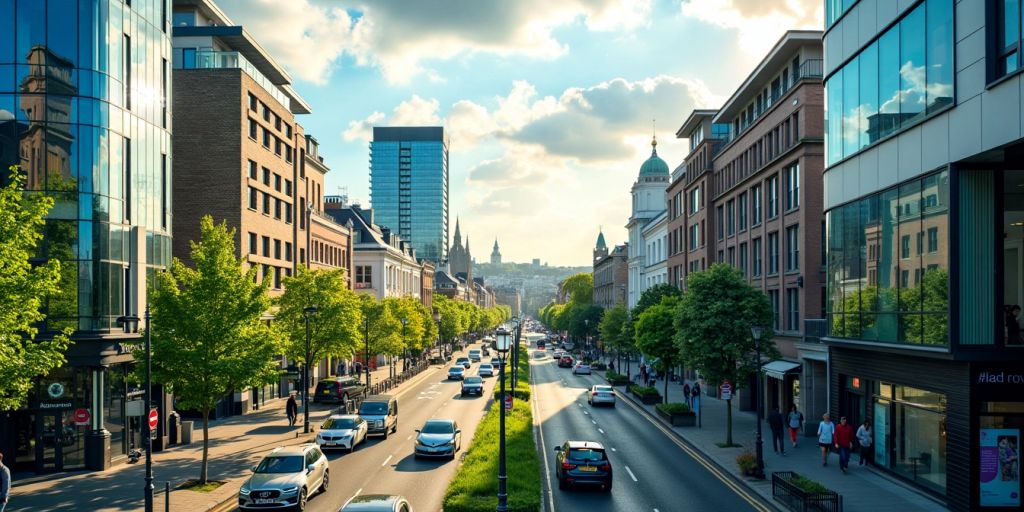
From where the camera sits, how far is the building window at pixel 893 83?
21.6m

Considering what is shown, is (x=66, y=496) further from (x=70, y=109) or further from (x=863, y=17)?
(x=863, y=17)

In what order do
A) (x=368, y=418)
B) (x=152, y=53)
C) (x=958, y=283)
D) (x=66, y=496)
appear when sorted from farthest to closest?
(x=368, y=418) → (x=152, y=53) → (x=66, y=496) → (x=958, y=283)

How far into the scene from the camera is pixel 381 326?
63469mm

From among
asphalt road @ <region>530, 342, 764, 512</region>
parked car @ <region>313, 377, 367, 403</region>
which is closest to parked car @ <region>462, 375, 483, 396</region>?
asphalt road @ <region>530, 342, 764, 512</region>

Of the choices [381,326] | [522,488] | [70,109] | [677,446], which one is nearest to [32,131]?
[70,109]

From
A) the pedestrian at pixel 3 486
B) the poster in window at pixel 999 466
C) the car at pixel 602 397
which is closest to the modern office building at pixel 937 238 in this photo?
the poster in window at pixel 999 466

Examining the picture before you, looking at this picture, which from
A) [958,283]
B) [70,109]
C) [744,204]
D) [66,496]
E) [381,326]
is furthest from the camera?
[381,326]

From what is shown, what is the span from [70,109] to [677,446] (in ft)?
92.1

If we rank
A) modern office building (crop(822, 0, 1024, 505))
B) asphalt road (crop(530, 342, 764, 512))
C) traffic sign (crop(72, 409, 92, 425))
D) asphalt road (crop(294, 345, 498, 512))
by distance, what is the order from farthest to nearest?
traffic sign (crop(72, 409, 92, 425)), asphalt road (crop(294, 345, 498, 512)), asphalt road (crop(530, 342, 764, 512)), modern office building (crop(822, 0, 1024, 505))

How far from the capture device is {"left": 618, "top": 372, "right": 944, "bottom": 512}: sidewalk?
877 inches

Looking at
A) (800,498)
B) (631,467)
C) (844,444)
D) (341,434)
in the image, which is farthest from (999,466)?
(341,434)

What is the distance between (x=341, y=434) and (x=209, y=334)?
8.24 metres

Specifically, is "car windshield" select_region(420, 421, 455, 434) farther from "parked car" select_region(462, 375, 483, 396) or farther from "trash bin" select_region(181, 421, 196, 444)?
"parked car" select_region(462, 375, 483, 396)

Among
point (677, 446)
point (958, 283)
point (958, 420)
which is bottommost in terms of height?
point (677, 446)
